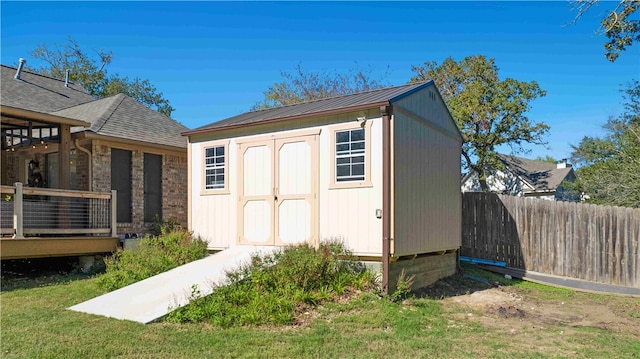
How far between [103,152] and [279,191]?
5.32 m

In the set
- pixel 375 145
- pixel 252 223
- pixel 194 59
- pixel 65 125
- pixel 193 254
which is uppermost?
pixel 194 59

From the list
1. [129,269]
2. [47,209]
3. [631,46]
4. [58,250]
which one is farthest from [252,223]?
[631,46]

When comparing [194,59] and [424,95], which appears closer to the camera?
[424,95]

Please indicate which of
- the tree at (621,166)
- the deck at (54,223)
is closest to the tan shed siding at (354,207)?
the deck at (54,223)

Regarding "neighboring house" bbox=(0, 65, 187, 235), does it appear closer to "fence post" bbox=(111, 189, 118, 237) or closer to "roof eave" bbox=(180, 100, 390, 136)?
"fence post" bbox=(111, 189, 118, 237)

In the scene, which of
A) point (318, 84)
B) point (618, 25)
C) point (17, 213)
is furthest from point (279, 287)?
point (318, 84)

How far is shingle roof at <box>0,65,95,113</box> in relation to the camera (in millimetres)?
13555

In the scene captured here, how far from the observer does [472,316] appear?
7.29 metres

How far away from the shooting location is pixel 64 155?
11.1m

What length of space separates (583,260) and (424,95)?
5.51m

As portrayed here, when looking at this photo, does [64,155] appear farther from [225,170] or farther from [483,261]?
[483,261]

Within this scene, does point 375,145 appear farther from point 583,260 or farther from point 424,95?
point 583,260

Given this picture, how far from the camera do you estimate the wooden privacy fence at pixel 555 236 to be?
10.4m

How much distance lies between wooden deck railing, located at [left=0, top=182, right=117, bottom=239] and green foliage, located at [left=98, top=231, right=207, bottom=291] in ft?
3.56
